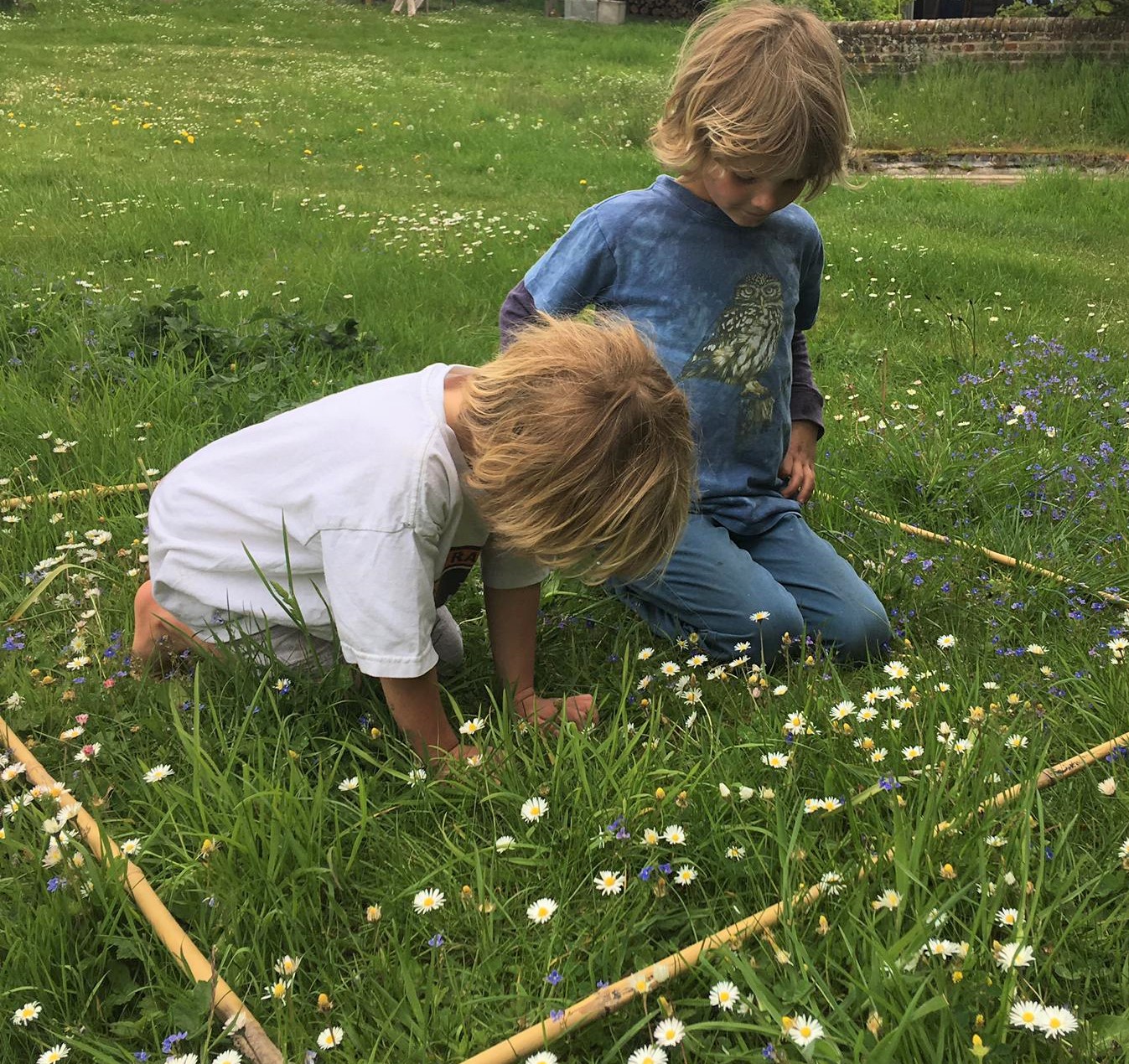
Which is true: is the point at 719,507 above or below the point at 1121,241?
below

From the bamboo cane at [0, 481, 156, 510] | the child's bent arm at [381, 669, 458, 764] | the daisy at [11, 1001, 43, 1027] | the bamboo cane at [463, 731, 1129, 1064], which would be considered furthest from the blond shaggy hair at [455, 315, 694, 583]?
the bamboo cane at [0, 481, 156, 510]

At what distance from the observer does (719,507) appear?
2.87m

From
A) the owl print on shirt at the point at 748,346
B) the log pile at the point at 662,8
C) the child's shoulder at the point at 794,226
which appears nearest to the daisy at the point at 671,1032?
the owl print on shirt at the point at 748,346

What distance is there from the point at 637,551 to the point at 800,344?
1.58 meters

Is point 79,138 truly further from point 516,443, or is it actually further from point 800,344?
point 516,443

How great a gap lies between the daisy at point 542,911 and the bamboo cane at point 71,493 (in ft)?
6.53

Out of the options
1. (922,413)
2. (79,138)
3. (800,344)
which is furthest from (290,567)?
(79,138)

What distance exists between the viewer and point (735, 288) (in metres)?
2.77

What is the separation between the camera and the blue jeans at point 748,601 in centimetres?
260

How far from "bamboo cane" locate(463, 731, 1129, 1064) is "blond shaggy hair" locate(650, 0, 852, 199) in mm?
1481

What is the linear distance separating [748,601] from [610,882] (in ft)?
3.50

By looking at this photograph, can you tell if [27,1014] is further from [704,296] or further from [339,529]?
[704,296]

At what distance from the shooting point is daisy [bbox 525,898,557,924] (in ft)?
5.41

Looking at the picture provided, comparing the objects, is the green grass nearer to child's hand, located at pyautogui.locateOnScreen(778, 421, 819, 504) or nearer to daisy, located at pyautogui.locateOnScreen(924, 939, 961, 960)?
daisy, located at pyautogui.locateOnScreen(924, 939, 961, 960)
